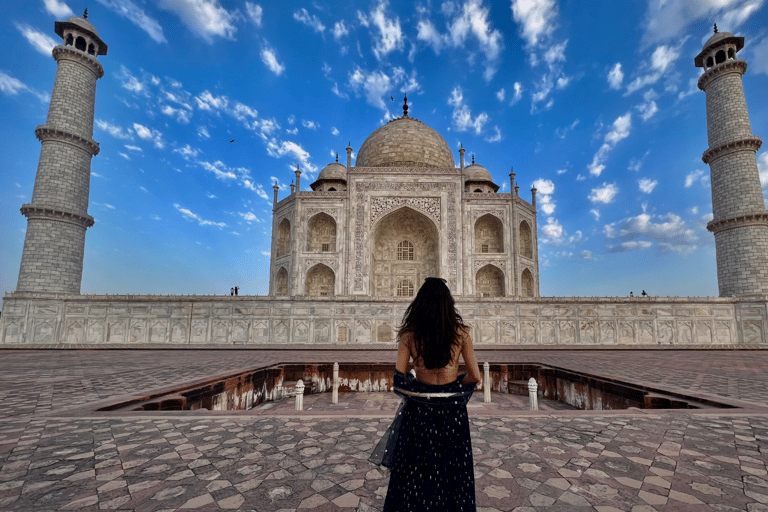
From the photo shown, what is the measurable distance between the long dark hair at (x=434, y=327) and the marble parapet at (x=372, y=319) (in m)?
12.6

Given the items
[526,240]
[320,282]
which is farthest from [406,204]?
[526,240]

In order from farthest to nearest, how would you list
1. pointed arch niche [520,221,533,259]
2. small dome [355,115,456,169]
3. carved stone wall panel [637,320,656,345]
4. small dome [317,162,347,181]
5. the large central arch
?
small dome [317,162,347,181] < small dome [355,115,456,169] < pointed arch niche [520,221,533,259] < the large central arch < carved stone wall panel [637,320,656,345]

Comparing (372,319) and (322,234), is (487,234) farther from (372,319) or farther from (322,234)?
(372,319)

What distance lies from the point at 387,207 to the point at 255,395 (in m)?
15.4

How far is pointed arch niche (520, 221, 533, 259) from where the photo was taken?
2339 centimetres

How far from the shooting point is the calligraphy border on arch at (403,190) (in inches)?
790

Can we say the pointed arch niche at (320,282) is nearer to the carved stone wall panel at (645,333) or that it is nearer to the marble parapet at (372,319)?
the marble parapet at (372,319)

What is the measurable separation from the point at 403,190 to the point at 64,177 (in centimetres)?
1509

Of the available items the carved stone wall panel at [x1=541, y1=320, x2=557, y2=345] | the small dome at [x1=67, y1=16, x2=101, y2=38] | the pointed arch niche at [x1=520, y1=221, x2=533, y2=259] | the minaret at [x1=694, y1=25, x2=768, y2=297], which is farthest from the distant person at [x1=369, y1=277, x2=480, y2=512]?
the pointed arch niche at [x1=520, y1=221, x2=533, y2=259]

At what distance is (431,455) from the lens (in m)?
1.64

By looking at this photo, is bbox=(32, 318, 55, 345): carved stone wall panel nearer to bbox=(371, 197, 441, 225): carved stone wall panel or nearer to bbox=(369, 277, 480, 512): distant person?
bbox=(371, 197, 441, 225): carved stone wall panel

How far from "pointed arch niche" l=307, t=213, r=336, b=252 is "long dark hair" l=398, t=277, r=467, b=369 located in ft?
68.7

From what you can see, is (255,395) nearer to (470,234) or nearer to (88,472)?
(88,472)

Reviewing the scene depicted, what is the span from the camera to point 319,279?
2181cm
